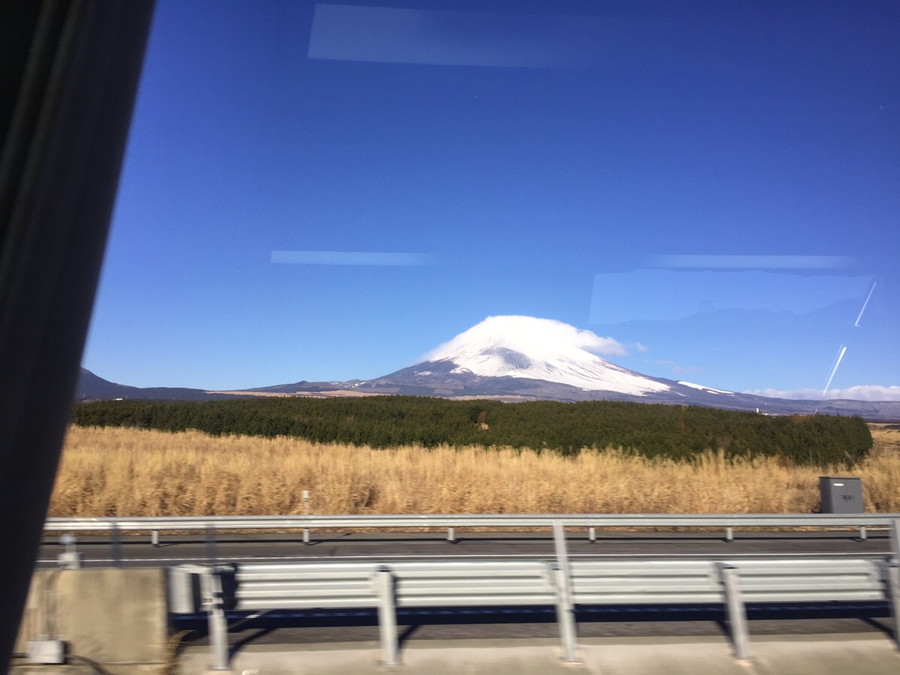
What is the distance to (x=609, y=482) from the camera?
18375 millimetres

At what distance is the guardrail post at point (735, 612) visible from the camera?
5797mm

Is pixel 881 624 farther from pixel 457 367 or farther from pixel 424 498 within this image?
pixel 457 367

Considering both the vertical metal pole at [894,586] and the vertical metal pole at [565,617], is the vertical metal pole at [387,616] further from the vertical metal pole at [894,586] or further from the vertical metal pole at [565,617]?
the vertical metal pole at [894,586]

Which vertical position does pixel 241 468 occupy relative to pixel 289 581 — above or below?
above

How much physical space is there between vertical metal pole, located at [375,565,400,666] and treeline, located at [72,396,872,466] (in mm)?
18884

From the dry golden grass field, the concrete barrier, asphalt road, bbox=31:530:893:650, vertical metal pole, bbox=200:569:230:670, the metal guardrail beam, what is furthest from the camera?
the dry golden grass field

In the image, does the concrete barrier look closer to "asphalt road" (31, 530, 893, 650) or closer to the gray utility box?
"asphalt road" (31, 530, 893, 650)

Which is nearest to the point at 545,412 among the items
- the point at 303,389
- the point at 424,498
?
the point at 303,389

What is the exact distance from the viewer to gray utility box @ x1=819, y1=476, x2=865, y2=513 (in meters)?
16.1

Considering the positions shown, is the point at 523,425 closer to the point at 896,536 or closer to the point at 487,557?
the point at 487,557

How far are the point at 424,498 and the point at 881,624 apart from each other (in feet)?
38.0

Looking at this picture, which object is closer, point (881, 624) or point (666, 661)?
point (666, 661)

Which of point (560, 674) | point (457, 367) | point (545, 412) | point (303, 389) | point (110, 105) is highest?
point (457, 367)

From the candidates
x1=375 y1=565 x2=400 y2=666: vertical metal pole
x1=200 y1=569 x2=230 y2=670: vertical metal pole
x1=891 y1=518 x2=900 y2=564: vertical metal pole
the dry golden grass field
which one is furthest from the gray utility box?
x1=200 y1=569 x2=230 y2=670: vertical metal pole
